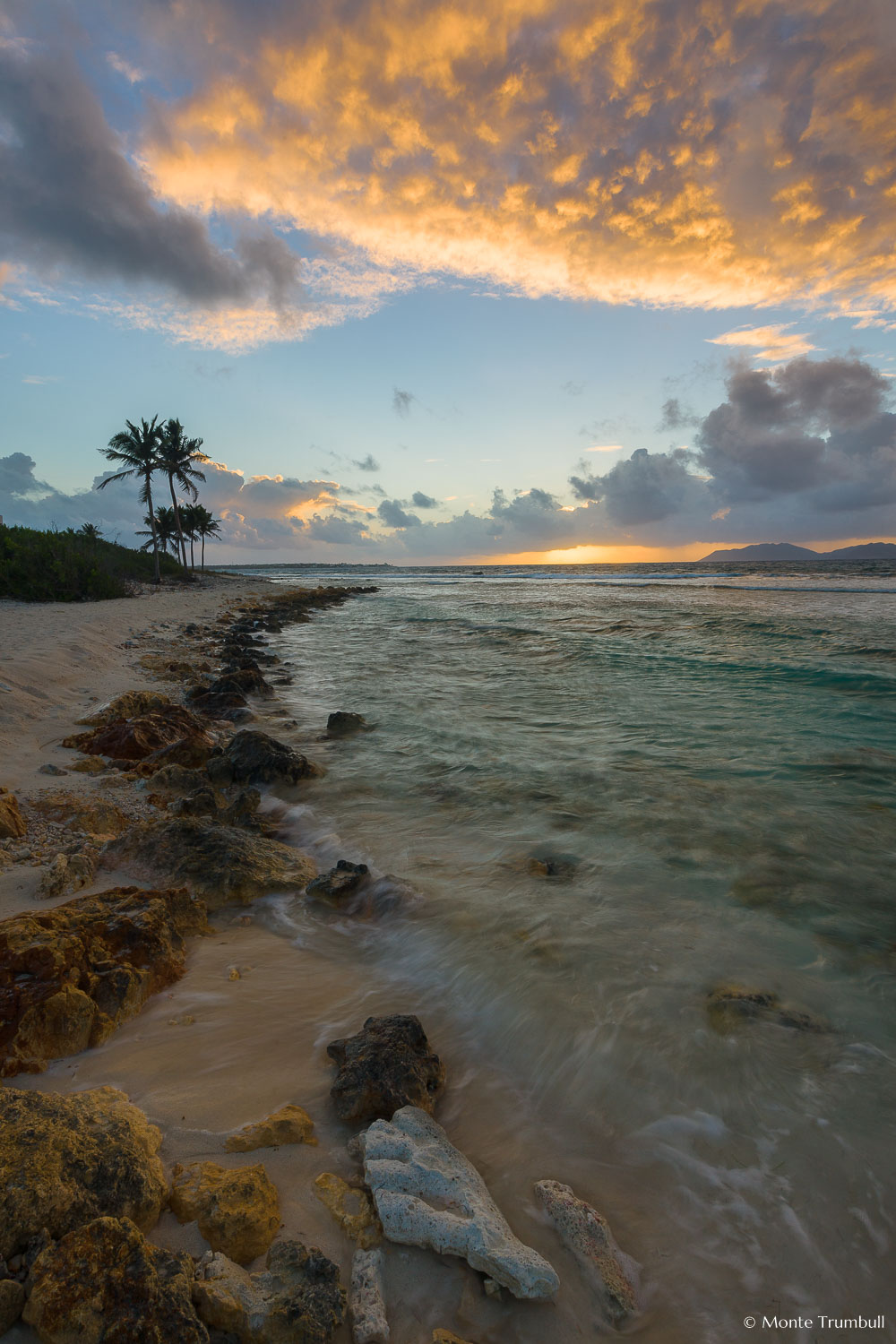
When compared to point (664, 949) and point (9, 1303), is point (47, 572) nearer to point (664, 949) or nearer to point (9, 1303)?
point (664, 949)

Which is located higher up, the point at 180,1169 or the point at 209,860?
the point at 209,860

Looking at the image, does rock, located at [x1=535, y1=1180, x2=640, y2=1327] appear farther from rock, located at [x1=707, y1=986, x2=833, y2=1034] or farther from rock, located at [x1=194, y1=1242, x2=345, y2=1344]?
rock, located at [x1=707, y1=986, x2=833, y2=1034]

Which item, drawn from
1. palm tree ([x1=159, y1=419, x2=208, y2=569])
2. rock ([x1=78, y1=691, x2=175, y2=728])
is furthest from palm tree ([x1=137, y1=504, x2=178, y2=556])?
rock ([x1=78, y1=691, x2=175, y2=728])

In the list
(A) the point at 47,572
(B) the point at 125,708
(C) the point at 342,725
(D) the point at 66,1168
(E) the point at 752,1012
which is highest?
(A) the point at 47,572

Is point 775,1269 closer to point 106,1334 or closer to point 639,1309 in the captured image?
point 639,1309

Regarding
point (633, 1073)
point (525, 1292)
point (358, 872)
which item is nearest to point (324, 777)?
point (358, 872)

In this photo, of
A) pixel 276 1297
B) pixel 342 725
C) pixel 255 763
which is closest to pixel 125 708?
pixel 255 763

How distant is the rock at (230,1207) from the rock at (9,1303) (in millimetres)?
475

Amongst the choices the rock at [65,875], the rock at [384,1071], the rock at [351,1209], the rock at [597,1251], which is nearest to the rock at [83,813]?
the rock at [65,875]

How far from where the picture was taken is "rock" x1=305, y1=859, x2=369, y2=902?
3938 millimetres

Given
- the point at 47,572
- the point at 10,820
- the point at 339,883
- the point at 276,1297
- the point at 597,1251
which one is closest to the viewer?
the point at 276,1297

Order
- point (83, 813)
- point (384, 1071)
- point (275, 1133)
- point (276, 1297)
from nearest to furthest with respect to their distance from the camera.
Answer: point (276, 1297), point (275, 1133), point (384, 1071), point (83, 813)

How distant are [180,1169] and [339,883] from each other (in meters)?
2.11

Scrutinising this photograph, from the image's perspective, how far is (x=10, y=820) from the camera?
3857mm
